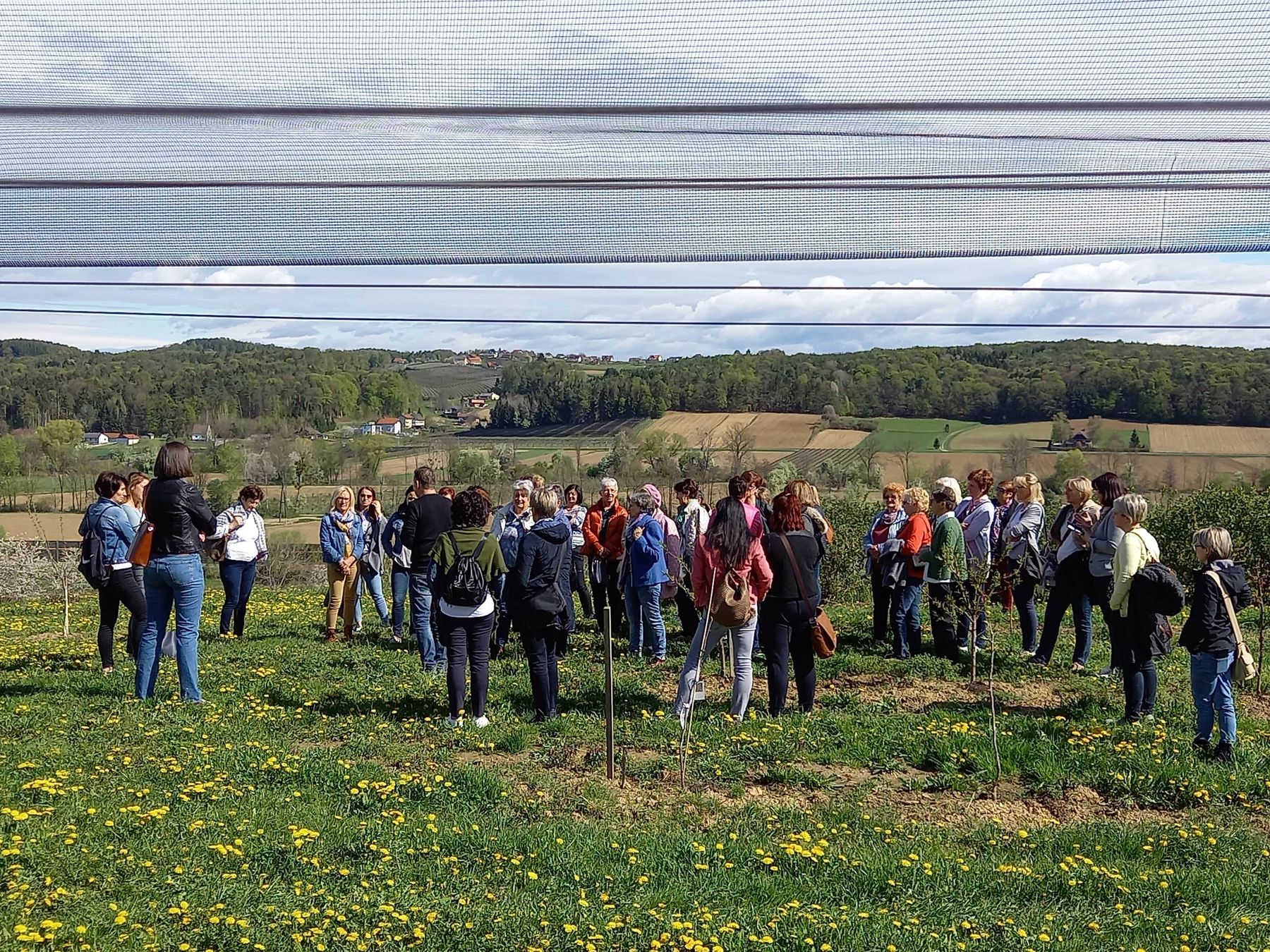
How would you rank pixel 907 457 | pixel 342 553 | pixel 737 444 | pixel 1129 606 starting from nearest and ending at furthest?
pixel 1129 606 → pixel 342 553 → pixel 737 444 → pixel 907 457

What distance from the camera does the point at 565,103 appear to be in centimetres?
302

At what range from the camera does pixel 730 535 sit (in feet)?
25.9

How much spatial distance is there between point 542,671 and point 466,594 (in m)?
0.96

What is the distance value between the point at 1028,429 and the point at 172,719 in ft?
50.4

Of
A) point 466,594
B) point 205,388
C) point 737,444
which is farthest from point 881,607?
point 205,388

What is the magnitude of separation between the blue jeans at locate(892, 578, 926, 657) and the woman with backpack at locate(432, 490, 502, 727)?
462 centimetres

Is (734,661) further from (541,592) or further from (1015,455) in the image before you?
(1015,455)

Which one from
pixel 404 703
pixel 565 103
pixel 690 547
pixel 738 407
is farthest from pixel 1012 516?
pixel 738 407

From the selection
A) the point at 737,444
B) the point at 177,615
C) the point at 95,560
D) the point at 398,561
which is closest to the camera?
the point at 177,615

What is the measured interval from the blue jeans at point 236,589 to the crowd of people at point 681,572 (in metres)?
0.03

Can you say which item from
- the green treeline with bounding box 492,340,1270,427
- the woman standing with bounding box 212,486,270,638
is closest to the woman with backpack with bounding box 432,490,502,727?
the woman standing with bounding box 212,486,270,638

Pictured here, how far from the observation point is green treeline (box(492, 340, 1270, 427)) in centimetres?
1756

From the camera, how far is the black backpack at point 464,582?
787 centimetres

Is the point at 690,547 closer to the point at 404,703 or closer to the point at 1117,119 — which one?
the point at 404,703
